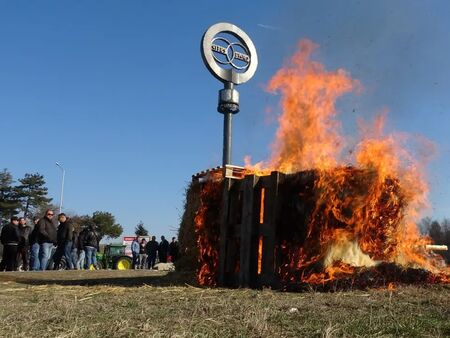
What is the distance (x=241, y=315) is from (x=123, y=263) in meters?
22.9

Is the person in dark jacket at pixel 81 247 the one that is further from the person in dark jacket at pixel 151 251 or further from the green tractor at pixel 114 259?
the green tractor at pixel 114 259

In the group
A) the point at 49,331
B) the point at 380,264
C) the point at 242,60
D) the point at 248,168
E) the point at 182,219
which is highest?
the point at 242,60

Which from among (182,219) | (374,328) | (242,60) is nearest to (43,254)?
(182,219)

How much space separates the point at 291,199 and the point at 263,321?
4190mm

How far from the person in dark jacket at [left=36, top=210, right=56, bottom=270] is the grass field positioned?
961cm

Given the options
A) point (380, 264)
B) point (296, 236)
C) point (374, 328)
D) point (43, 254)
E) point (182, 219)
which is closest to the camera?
point (374, 328)

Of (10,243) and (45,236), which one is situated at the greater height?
(45,236)

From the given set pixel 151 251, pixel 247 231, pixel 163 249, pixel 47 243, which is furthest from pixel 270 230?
pixel 163 249

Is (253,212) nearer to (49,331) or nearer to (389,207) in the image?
(389,207)

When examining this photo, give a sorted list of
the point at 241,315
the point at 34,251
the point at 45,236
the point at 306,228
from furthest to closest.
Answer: the point at 34,251 → the point at 45,236 → the point at 306,228 → the point at 241,315

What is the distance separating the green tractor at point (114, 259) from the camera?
26266 mm

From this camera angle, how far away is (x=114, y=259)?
26781 mm

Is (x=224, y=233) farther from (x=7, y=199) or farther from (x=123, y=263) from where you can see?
(x=7, y=199)

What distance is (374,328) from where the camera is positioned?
382cm
